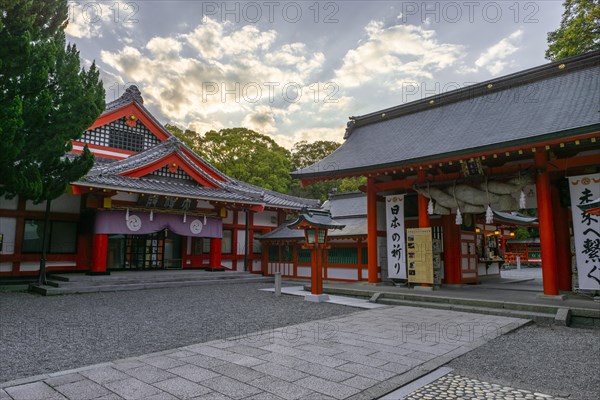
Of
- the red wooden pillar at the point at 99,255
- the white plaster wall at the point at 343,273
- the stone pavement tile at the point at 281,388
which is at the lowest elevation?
the stone pavement tile at the point at 281,388

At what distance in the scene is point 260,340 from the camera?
250 inches

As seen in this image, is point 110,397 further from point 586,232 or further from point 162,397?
point 586,232

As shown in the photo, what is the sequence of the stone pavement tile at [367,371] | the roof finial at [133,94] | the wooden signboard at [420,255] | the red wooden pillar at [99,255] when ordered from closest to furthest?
the stone pavement tile at [367,371]
the wooden signboard at [420,255]
the red wooden pillar at [99,255]
the roof finial at [133,94]

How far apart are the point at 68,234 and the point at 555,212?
1723cm

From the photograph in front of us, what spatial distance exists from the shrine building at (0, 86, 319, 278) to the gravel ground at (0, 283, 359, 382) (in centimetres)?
288

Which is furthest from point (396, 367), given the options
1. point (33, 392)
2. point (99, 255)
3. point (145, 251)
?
point (145, 251)

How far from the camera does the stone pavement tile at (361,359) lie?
16.8 feet

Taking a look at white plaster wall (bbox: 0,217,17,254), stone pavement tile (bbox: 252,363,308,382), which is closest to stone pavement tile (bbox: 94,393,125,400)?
stone pavement tile (bbox: 252,363,308,382)

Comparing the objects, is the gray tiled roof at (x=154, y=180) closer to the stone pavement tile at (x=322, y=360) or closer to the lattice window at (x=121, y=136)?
the lattice window at (x=121, y=136)

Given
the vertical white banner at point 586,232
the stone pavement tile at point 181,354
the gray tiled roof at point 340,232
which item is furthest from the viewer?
the gray tiled roof at point 340,232

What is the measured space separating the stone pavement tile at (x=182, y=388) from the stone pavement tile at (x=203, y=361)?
22.8 inches

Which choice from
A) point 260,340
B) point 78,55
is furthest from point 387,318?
point 78,55

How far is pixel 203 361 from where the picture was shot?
5102 mm

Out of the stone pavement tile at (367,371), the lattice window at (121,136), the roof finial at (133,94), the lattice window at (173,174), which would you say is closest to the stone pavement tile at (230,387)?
the stone pavement tile at (367,371)
